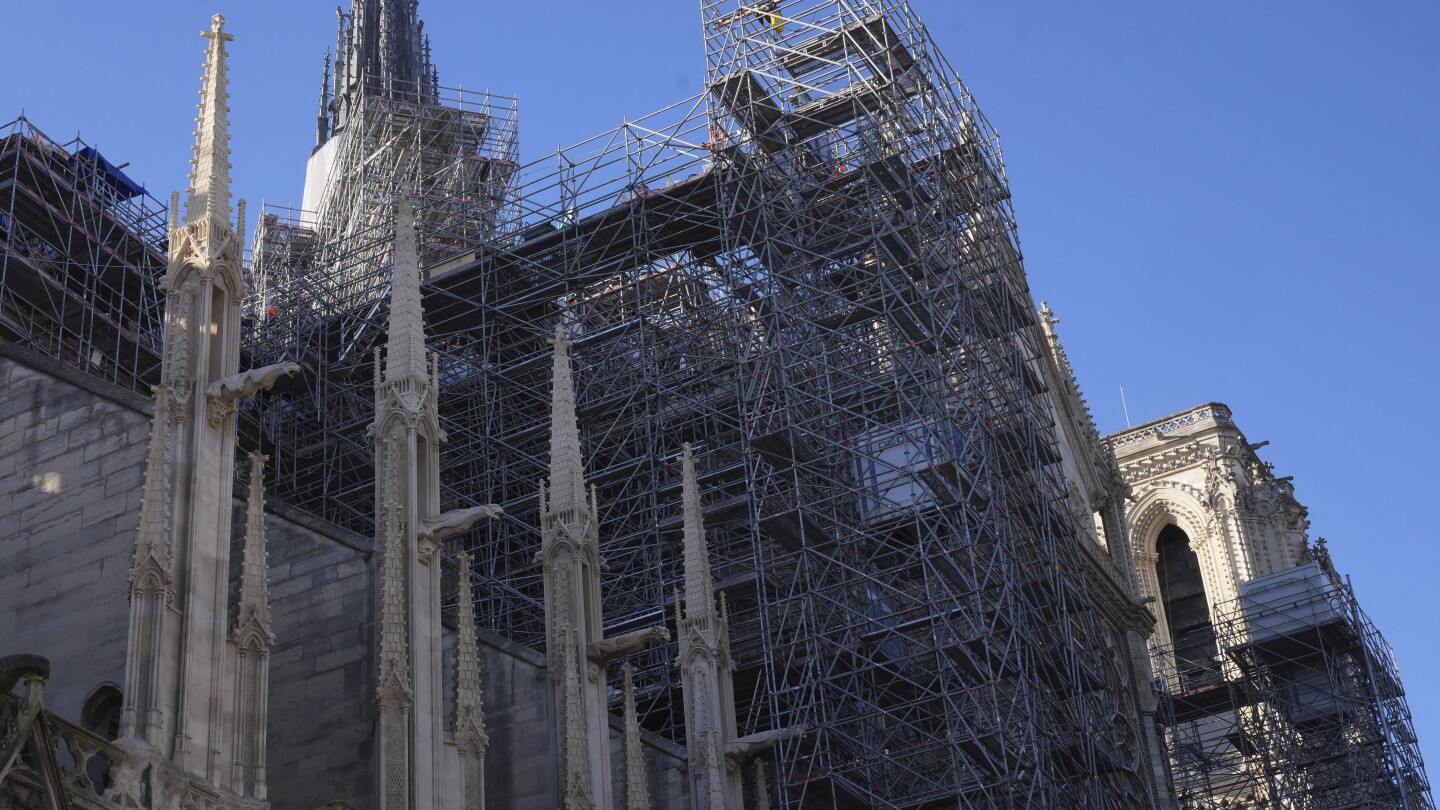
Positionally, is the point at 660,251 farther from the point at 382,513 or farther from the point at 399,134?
the point at 382,513

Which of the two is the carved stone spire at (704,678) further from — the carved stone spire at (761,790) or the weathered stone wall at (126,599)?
the weathered stone wall at (126,599)

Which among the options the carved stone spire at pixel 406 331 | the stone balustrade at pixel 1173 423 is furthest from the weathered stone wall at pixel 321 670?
the stone balustrade at pixel 1173 423

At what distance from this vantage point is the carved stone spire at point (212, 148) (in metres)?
19.1

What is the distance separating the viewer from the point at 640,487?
34.2 meters

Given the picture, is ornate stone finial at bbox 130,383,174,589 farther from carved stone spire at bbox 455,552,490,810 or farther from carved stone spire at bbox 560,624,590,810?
carved stone spire at bbox 560,624,590,810

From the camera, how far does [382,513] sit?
68.4 feet

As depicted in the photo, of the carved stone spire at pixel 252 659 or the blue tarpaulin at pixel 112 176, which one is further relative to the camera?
the blue tarpaulin at pixel 112 176

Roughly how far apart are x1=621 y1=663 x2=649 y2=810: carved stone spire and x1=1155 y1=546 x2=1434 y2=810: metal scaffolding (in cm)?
1940

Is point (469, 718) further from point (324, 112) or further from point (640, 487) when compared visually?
point (324, 112)

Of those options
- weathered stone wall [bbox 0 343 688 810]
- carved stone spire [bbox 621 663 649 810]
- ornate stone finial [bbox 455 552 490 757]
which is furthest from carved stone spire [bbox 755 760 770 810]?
ornate stone finial [bbox 455 552 490 757]

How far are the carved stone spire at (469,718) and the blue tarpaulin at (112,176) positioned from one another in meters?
17.2

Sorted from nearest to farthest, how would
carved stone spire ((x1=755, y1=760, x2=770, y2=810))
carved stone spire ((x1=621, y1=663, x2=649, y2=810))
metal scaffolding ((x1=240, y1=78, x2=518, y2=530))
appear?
carved stone spire ((x1=621, y1=663, x2=649, y2=810)) → carved stone spire ((x1=755, y1=760, x2=770, y2=810)) → metal scaffolding ((x1=240, y1=78, x2=518, y2=530))

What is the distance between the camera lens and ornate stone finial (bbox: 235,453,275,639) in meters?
17.2

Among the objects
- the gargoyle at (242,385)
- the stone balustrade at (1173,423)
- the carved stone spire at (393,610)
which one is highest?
the stone balustrade at (1173,423)
